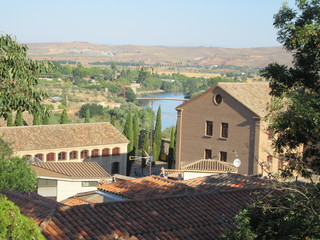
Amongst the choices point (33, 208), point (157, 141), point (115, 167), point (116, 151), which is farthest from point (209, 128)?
point (33, 208)

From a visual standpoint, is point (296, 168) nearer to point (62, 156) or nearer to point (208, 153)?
point (208, 153)

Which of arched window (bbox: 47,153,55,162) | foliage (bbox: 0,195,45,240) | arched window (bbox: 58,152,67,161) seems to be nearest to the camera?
foliage (bbox: 0,195,45,240)

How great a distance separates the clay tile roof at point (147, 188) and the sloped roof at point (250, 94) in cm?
1723

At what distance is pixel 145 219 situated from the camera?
41.7 ft

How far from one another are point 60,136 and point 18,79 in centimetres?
3161

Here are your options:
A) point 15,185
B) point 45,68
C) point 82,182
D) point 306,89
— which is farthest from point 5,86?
point 82,182

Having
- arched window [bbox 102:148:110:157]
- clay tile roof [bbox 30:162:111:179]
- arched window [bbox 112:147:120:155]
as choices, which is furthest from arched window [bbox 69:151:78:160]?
clay tile roof [bbox 30:162:111:179]

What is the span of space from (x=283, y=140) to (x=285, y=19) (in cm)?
319

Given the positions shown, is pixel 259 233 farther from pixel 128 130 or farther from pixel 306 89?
pixel 128 130

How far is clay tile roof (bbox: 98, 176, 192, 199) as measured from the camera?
1667 centimetres

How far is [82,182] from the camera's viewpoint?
24078mm

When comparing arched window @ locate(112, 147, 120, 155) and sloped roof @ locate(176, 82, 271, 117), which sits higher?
sloped roof @ locate(176, 82, 271, 117)

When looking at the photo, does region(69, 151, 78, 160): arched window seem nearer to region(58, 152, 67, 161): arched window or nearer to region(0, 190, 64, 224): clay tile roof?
region(58, 152, 67, 161): arched window

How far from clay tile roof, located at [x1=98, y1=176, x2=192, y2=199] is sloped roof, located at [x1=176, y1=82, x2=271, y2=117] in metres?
17.2
